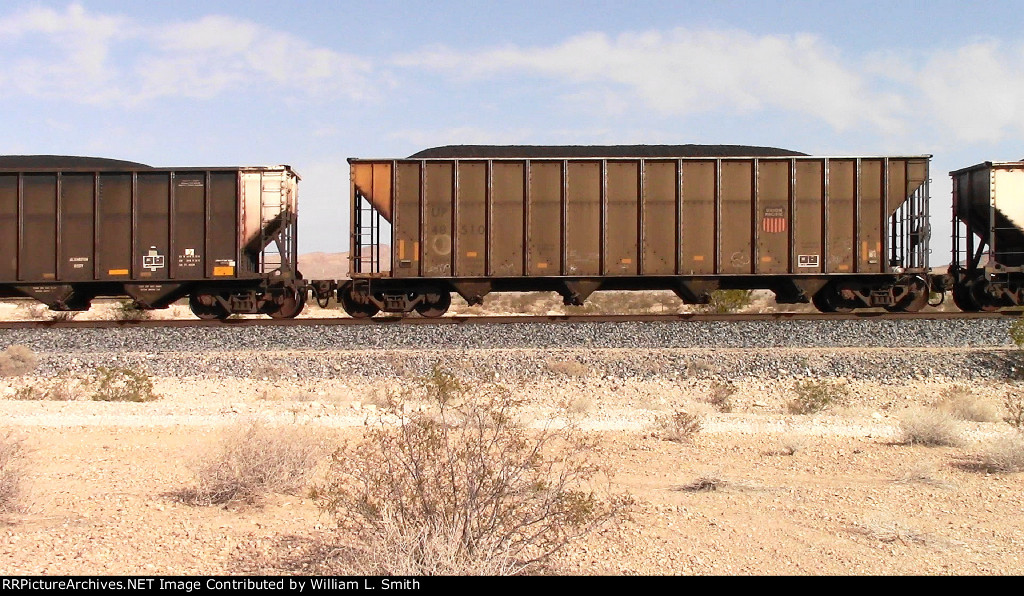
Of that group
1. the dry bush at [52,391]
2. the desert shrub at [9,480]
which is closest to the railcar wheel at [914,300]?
the dry bush at [52,391]

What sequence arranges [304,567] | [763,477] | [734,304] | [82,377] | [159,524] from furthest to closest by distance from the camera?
[734,304] → [82,377] → [763,477] → [159,524] → [304,567]

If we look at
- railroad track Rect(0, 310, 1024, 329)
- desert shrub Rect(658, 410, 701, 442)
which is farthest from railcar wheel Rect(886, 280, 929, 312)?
desert shrub Rect(658, 410, 701, 442)

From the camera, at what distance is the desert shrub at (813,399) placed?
10.4 meters

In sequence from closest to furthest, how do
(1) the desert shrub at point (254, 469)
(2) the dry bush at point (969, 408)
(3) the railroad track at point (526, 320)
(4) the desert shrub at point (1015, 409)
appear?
(1) the desert shrub at point (254, 469), (4) the desert shrub at point (1015, 409), (2) the dry bush at point (969, 408), (3) the railroad track at point (526, 320)

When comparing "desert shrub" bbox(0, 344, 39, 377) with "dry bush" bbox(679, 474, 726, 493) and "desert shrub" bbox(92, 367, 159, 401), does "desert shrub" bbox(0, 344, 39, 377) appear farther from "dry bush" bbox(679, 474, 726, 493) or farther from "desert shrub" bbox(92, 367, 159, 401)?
"dry bush" bbox(679, 474, 726, 493)

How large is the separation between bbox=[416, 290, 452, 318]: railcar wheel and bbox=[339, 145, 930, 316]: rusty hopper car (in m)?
0.52

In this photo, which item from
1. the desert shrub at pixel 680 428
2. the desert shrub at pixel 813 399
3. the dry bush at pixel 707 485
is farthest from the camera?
the desert shrub at pixel 813 399

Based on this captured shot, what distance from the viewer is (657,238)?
17000 millimetres

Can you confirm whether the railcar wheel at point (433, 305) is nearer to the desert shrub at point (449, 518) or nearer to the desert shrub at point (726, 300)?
the desert shrub at point (726, 300)

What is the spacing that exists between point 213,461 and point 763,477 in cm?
466

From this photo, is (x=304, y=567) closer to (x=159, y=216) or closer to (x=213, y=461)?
(x=213, y=461)

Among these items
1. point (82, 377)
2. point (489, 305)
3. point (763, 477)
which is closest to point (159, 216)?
point (82, 377)

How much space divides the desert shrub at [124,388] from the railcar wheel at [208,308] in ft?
17.2

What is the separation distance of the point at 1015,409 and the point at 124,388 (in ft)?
40.2
